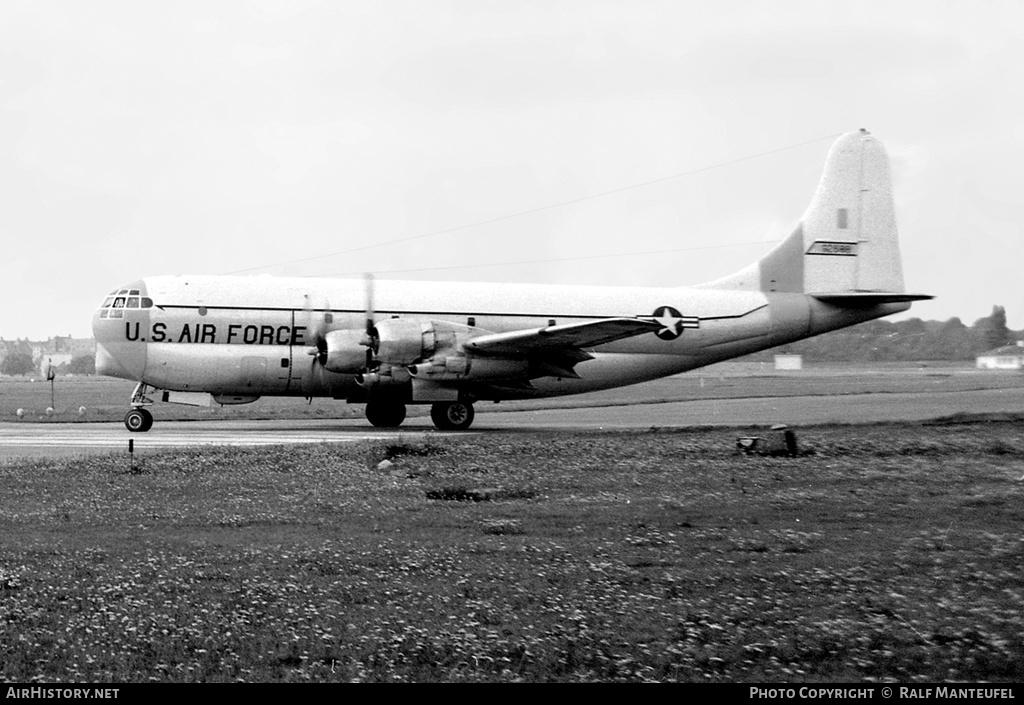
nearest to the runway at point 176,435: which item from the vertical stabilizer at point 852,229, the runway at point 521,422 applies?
the runway at point 521,422

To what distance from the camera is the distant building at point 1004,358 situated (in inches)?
2992

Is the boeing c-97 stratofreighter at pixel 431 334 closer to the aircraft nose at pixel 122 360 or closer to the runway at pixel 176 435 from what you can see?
the aircraft nose at pixel 122 360

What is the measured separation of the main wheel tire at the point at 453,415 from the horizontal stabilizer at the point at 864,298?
12.0 metres

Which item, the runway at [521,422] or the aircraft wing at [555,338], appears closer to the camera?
the runway at [521,422]

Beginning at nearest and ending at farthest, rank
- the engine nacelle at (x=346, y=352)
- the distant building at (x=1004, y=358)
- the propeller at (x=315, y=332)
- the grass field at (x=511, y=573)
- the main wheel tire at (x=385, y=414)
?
the grass field at (x=511, y=573), the engine nacelle at (x=346, y=352), the propeller at (x=315, y=332), the main wheel tire at (x=385, y=414), the distant building at (x=1004, y=358)

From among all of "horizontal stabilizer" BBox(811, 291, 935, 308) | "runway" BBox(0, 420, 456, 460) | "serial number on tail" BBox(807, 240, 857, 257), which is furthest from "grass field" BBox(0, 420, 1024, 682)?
"serial number on tail" BBox(807, 240, 857, 257)

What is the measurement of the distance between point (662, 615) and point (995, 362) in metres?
78.0

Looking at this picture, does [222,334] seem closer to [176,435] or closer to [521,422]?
[176,435]

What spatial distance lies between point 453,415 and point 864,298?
13507 mm

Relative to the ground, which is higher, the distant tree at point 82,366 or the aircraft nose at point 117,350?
the distant tree at point 82,366

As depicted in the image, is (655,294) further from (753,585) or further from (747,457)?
(753,585)

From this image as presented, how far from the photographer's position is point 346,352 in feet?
93.4

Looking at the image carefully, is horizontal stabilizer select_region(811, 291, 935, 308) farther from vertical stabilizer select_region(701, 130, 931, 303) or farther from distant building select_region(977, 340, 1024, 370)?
distant building select_region(977, 340, 1024, 370)
